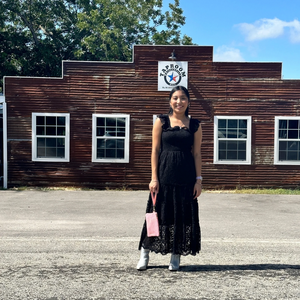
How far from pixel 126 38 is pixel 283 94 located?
16.9 metres

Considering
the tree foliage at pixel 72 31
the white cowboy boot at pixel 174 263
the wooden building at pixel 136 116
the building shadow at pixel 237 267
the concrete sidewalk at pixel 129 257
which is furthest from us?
the tree foliage at pixel 72 31

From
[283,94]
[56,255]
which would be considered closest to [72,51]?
[283,94]

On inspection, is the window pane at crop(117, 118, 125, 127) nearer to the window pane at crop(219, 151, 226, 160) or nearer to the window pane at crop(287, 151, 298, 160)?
the window pane at crop(219, 151, 226, 160)

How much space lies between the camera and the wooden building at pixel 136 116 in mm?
13469

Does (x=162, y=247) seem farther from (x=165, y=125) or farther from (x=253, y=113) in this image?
(x=253, y=113)

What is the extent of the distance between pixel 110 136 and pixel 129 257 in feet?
28.3

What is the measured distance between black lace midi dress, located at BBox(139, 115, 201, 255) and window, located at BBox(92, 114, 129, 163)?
8.98 metres

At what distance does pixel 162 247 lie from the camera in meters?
4.51

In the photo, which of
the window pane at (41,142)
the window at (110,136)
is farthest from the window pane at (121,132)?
the window pane at (41,142)

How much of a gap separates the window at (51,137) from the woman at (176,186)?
9347 millimetres

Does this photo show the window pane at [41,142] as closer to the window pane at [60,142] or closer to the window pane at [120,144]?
the window pane at [60,142]

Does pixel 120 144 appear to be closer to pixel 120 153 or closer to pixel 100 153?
pixel 120 153

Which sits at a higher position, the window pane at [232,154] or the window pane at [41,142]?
the window pane at [41,142]

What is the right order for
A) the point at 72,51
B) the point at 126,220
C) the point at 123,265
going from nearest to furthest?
the point at 123,265, the point at 126,220, the point at 72,51
